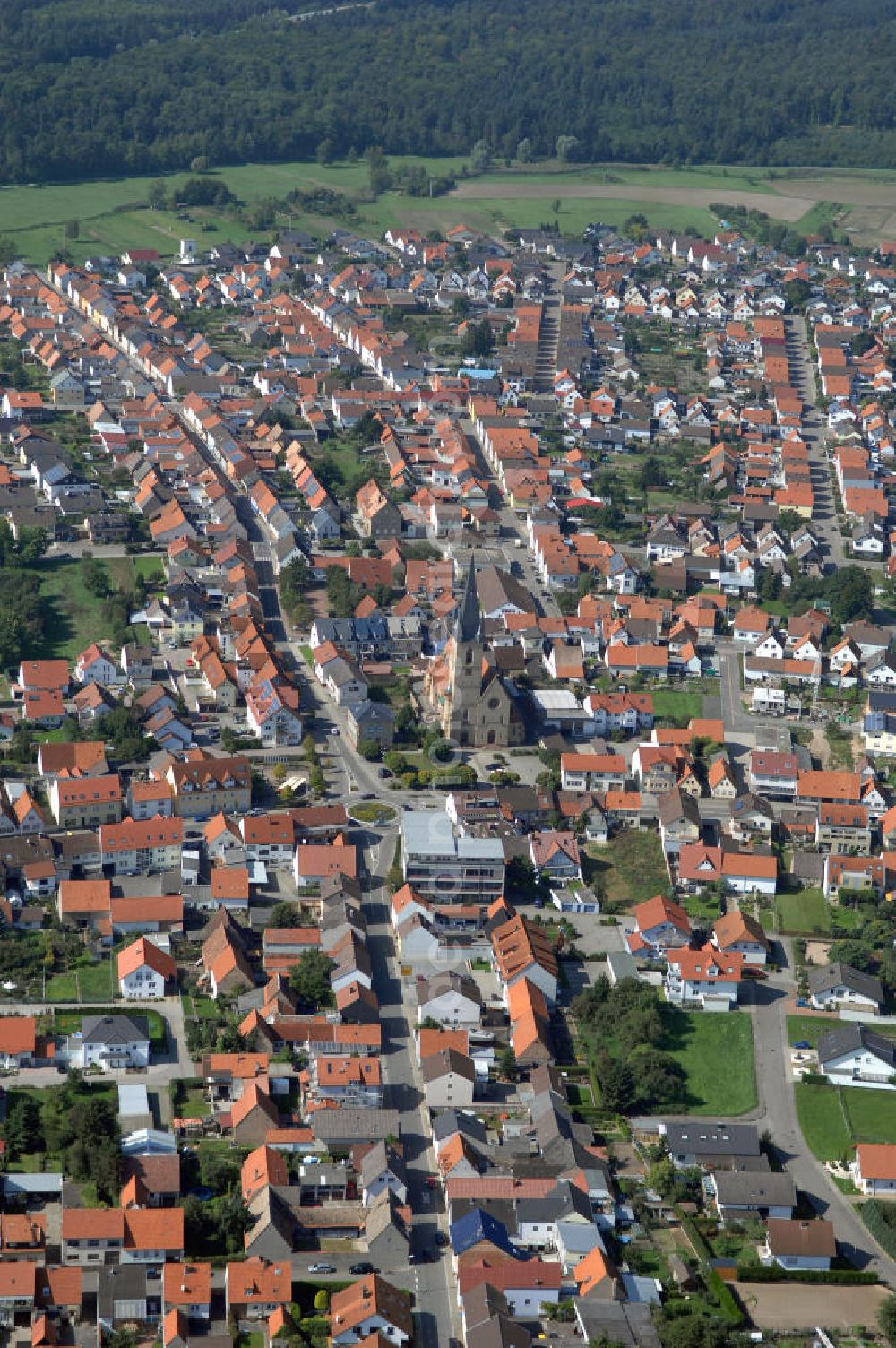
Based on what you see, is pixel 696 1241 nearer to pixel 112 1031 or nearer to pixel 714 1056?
pixel 714 1056

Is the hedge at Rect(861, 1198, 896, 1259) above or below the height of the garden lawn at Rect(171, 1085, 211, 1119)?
below

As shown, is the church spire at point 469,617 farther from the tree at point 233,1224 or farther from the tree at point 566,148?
the tree at point 566,148

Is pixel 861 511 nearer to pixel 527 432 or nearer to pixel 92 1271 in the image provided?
pixel 527 432

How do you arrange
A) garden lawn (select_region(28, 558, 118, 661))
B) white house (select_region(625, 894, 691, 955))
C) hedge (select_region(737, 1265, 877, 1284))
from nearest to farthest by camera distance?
1. hedge (select_region(737, 1265, 877, 1284))
2. white house (select_region(625, 894, 691, 955))
3. garden lawn (select_region(28, 558, 118, 661))

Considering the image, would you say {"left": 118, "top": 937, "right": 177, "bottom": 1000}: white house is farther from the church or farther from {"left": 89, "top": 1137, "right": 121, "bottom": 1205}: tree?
→ the church

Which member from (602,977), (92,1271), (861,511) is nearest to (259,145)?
(861,511)

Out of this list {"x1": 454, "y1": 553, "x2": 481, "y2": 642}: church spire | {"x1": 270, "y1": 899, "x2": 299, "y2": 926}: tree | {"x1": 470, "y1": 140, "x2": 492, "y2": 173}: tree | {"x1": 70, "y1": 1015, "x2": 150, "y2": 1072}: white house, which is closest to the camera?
{"x1": 70, "y1": 1015, "x2": 150, "y2": 1072}: white house

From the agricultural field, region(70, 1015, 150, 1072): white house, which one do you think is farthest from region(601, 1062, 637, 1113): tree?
the agricultural field
